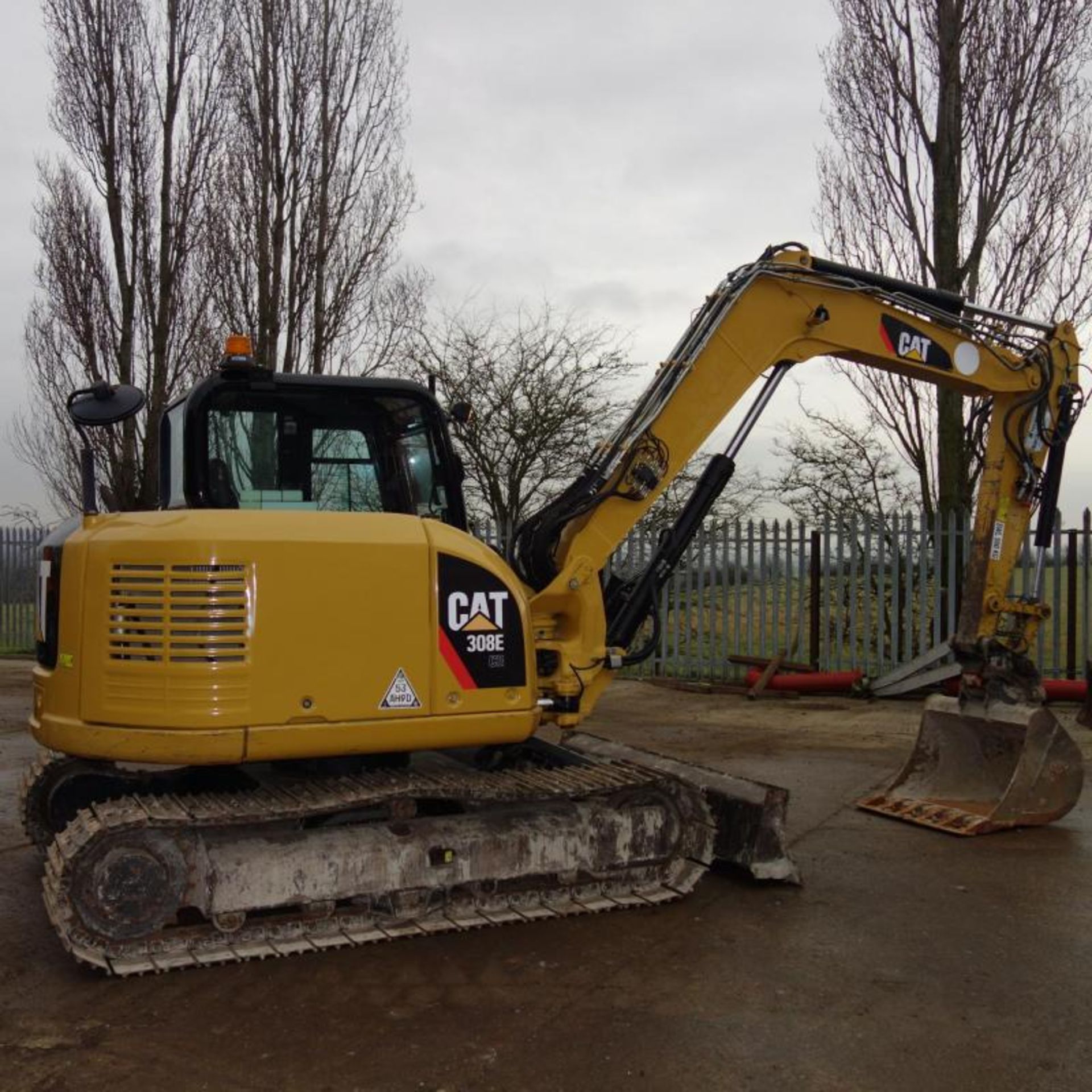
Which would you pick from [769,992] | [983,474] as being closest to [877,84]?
[983,474]

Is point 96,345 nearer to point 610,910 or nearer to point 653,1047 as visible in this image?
point 610,910

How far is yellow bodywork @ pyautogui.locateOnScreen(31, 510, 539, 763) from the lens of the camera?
4203 millimetres

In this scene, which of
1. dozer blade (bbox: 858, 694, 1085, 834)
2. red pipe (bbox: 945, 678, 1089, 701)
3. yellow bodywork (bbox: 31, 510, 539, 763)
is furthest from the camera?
red pipe (bbox: 945, 678, 1089, 701)

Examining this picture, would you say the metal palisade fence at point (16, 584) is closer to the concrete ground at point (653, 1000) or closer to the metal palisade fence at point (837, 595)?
the metal palisade fence at point (837, 595)

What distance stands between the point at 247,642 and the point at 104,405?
1157 mm

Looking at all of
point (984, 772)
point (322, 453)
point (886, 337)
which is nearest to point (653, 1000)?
point (322, 453)

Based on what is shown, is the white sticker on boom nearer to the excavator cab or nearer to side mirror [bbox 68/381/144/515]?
the excavator cab

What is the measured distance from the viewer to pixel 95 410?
450cm

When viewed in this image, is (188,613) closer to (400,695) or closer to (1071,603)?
(400,695)

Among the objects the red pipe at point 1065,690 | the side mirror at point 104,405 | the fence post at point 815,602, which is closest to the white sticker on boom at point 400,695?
the side mirror at point 104,405

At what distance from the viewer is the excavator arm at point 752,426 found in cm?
545

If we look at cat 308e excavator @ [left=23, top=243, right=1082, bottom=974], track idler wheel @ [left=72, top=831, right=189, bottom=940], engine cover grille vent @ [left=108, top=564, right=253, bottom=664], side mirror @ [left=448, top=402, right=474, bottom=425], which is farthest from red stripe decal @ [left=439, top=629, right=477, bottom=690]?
side mirror @ [left=448, top=402, right=474, bottom=425]

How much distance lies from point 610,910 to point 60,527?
2893mm

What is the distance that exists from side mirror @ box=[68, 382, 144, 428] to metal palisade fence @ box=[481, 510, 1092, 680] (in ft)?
30.3
